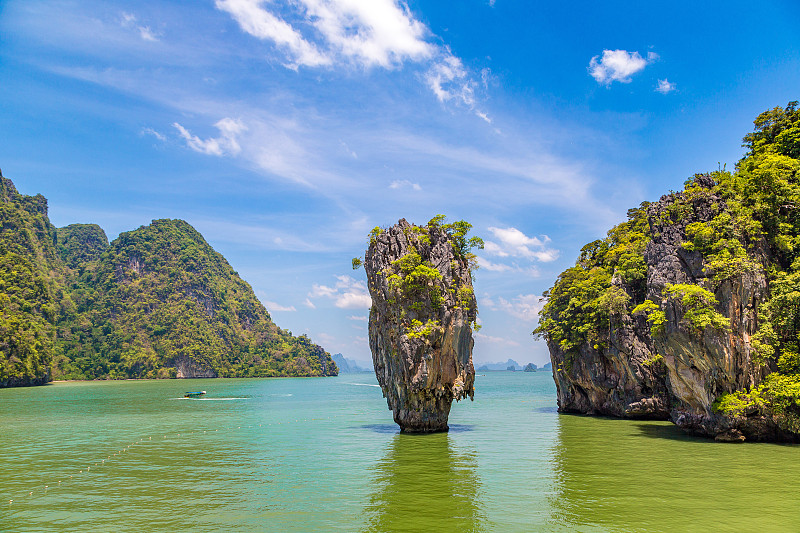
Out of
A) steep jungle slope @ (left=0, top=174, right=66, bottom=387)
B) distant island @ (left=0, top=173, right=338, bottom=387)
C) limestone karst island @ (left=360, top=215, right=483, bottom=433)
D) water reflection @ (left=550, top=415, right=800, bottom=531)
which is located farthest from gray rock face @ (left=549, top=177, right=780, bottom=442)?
distant island @ (left=0, top=173, right=338, bottom=387)

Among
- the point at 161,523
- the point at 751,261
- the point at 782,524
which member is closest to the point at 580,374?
the point at 751,261

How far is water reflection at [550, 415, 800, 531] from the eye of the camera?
1568 centimetres

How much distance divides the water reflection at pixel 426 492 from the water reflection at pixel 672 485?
3.26 meters

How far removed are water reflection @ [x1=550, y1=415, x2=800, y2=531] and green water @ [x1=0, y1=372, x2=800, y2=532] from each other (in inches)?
3.2

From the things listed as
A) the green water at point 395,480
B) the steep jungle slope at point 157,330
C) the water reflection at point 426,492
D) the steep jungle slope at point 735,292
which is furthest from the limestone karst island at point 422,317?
the steep jungle slope at point 157,330

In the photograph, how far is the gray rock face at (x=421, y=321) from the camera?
3250cm

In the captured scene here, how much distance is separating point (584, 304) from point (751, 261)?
16.2m

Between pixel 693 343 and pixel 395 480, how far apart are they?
19.3 metres

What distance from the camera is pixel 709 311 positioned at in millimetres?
27312

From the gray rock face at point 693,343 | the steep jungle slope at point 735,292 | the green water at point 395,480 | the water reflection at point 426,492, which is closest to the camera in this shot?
the water reflection at point 426,492

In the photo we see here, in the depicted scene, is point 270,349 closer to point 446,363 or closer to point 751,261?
point 446,363

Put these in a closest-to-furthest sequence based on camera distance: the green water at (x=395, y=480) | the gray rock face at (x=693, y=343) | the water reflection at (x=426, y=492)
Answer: the water reflection at (x=426, y=492) → the green water at (x=395, y=480) → the gray rock face at (x=693, y=343)

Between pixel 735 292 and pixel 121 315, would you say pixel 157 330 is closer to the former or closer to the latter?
pixel 121 315

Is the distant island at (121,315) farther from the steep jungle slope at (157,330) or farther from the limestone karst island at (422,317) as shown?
the limestone karst island at (422,317)
